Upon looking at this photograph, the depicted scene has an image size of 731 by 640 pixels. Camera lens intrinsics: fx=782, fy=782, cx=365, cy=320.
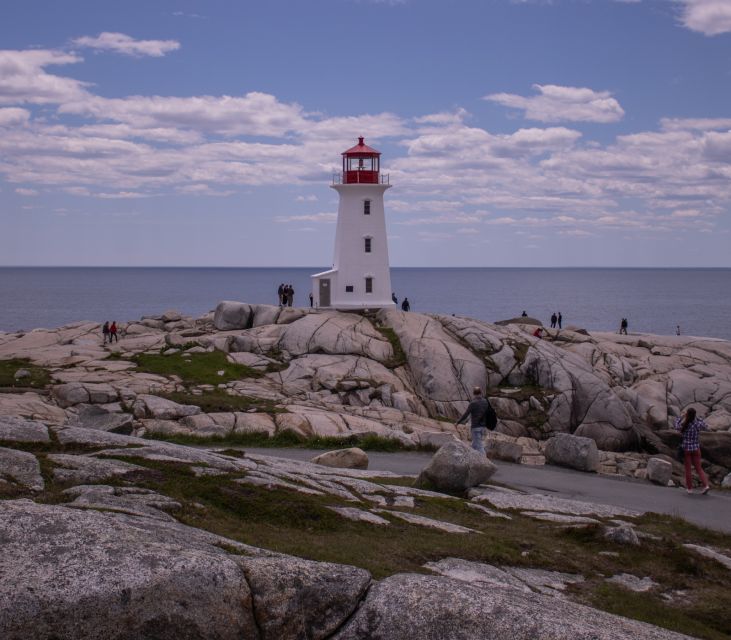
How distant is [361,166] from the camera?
2217 inches

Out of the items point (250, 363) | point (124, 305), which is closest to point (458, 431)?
point (250, 363)

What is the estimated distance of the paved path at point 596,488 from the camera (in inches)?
841

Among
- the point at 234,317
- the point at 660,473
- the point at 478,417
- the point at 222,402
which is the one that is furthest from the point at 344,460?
the point at 234,317

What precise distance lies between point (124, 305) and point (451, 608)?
170191 mm

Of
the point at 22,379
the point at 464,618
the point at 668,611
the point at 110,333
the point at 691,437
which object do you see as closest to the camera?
the point at 464,618

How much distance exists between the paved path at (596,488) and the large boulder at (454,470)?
2841 millimetres

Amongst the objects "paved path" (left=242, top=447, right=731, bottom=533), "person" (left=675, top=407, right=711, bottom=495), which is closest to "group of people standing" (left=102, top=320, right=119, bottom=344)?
"paved path" (left=242, top=447, right=731, bottom=533)

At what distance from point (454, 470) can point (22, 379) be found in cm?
2545

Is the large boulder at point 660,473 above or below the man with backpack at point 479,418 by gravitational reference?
below

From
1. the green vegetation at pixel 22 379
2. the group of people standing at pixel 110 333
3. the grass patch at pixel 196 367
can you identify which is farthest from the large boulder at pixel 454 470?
the group of people standing at pixel 110 333

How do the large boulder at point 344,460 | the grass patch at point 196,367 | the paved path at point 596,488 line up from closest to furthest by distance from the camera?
1. the paved path at point 596,488
2. the large boulder at point 344,460
3. the grass patch at point 196,367

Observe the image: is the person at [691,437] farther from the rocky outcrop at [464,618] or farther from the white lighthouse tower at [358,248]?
the white lighthouse tower at [358,248]

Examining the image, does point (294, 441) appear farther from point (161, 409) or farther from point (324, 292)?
point (324, 292)

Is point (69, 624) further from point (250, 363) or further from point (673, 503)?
point (250, 363)
